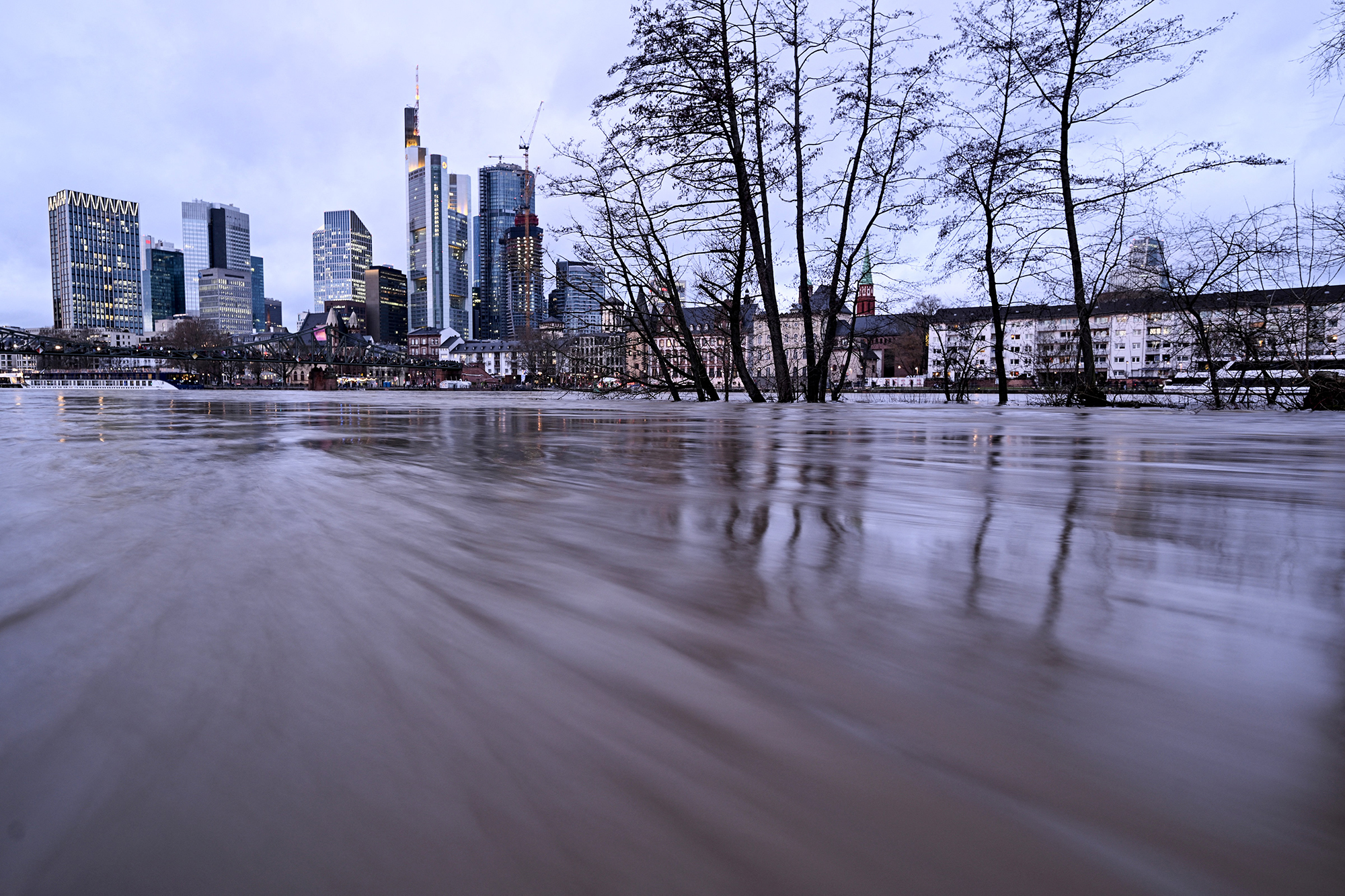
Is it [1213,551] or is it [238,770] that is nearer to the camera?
[238,770]

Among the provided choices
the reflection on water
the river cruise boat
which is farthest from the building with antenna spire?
the river cruise boat

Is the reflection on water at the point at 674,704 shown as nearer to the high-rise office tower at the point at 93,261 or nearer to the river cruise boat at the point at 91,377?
the river cruise boat at the point at 91,377

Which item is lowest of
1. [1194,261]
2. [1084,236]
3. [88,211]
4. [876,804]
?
[876,804]

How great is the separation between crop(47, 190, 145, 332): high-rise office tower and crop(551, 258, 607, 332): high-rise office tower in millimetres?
223051

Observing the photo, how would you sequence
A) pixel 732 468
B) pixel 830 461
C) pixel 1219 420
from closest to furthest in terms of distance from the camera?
pixel 732 468 < pixel 830 461 < pixel 1219 420

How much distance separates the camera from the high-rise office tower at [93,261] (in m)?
187

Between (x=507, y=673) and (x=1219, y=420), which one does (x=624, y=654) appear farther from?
(x=1219, y=420)

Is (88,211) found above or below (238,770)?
above

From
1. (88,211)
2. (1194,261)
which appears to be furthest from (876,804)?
(88,211)

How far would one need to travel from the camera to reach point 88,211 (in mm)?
189375

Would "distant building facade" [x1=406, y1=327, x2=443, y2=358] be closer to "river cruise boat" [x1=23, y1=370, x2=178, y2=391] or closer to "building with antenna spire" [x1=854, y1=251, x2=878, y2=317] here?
"river cruise boat" [x1=23, y1=370, x2=178, y2=391]

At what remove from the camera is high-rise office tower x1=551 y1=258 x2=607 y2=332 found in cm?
1349

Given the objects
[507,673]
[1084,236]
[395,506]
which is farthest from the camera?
[1084,236]

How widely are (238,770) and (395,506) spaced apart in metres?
1.61
